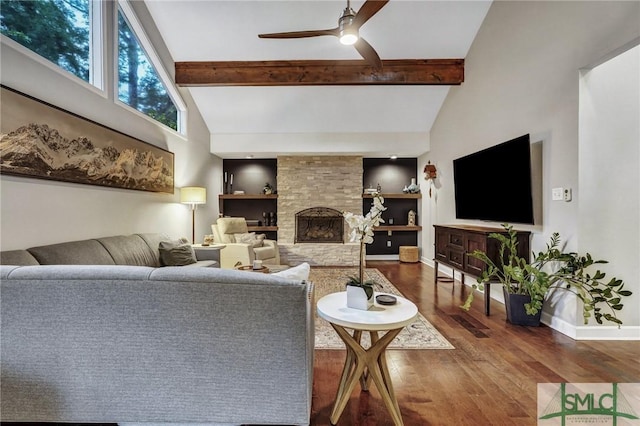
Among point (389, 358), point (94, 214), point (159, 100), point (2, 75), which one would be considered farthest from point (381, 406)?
point (159, 100)

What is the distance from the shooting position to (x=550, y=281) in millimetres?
2674

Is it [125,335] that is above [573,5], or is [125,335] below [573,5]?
below

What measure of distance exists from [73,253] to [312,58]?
4.00m

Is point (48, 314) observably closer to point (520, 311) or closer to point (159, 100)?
point (520, 311)

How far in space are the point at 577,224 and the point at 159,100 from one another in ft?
17.0

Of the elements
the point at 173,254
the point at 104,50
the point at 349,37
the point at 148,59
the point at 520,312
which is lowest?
the point at 520,312

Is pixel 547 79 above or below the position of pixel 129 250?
above

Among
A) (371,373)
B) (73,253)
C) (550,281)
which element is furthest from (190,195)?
(550,281)

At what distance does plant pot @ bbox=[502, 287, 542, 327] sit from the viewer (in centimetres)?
280

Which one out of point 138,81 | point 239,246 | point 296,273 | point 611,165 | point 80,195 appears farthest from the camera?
point 239,246

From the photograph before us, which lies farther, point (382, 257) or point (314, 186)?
point (382, 257)

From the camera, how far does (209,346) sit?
3.89 ft

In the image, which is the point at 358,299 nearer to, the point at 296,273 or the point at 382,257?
the point at 296,273

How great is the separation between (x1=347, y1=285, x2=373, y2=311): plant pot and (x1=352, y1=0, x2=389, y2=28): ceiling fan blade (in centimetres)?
211
